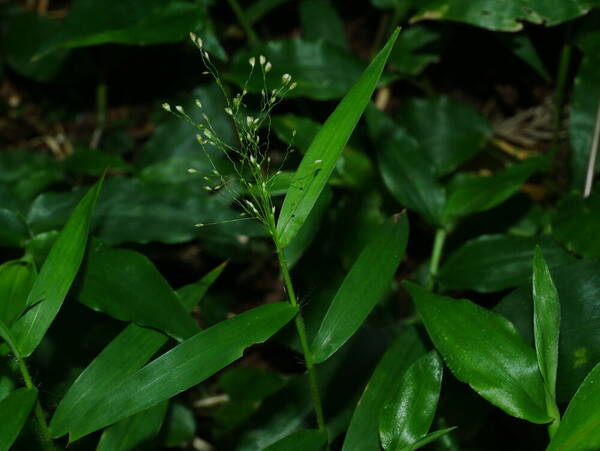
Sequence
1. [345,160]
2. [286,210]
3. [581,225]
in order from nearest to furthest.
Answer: [286,210] → [581,225] → [345,160]

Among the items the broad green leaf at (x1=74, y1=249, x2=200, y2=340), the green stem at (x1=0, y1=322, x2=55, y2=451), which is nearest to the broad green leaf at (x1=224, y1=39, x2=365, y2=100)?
the broad green leaf at (x1=74, y1=249, x2=200, y2=340)

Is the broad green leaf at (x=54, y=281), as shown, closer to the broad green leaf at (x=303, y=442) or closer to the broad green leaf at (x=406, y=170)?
the broad green leaf at (x=303, y=442)

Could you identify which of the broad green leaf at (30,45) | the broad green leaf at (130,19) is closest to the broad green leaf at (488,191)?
the broad green leaf at (130,19)

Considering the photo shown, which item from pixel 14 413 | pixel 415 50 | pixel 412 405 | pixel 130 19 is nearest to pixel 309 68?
pixel 415 50

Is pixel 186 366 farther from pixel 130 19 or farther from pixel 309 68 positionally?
pixel 130 19

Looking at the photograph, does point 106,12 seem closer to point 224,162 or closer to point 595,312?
point 224,162

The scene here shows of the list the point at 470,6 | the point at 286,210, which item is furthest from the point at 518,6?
the point at 286,210

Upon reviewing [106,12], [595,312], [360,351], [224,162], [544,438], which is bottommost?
[544,438]

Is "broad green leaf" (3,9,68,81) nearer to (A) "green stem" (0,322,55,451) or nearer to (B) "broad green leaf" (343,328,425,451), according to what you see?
(A) "green stem" (0,322,55,451)
